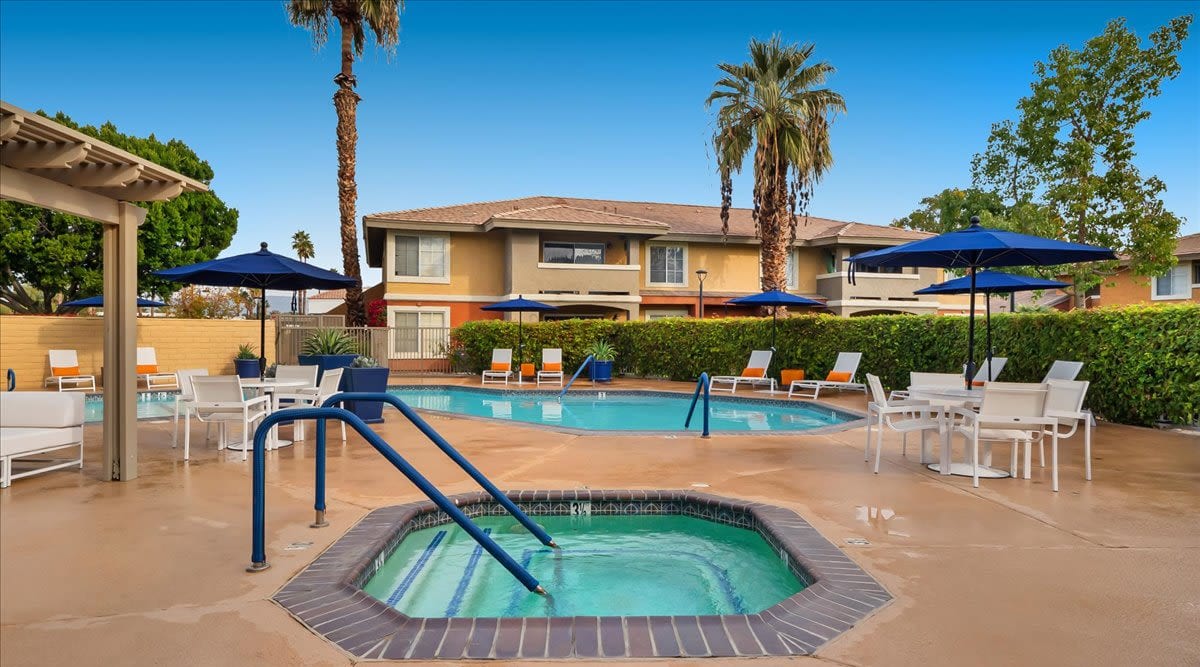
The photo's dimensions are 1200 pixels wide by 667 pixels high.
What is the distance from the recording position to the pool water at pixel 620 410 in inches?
458

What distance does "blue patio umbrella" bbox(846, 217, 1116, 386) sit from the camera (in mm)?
7188

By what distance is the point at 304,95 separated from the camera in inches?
858

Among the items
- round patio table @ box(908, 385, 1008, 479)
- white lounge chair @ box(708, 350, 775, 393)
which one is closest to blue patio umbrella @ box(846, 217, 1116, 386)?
round patio table @ box(908, 385, 1008, 479)

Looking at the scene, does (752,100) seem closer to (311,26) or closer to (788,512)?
(311,26)

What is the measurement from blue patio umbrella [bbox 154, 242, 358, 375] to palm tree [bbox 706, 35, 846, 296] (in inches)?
535

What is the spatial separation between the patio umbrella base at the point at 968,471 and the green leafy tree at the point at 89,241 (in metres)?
24.2

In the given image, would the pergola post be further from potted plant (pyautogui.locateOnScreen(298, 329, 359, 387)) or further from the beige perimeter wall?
the beige perimeter wall

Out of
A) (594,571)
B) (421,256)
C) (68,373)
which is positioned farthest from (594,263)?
(594,571)

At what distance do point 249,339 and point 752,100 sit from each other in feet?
54.7

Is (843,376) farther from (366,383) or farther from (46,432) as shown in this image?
(46,432)

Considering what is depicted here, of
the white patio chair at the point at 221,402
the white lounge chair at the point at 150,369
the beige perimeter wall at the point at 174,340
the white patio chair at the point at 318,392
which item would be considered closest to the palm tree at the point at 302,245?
the beige perimeter wall at the point at 174,340

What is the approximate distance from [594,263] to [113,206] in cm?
2147

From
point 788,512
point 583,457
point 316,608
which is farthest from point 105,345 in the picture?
point 788,512

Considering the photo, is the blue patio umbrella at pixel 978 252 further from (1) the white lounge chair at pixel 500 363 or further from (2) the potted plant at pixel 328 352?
(1) the white lounge chair at pixel 500 363
